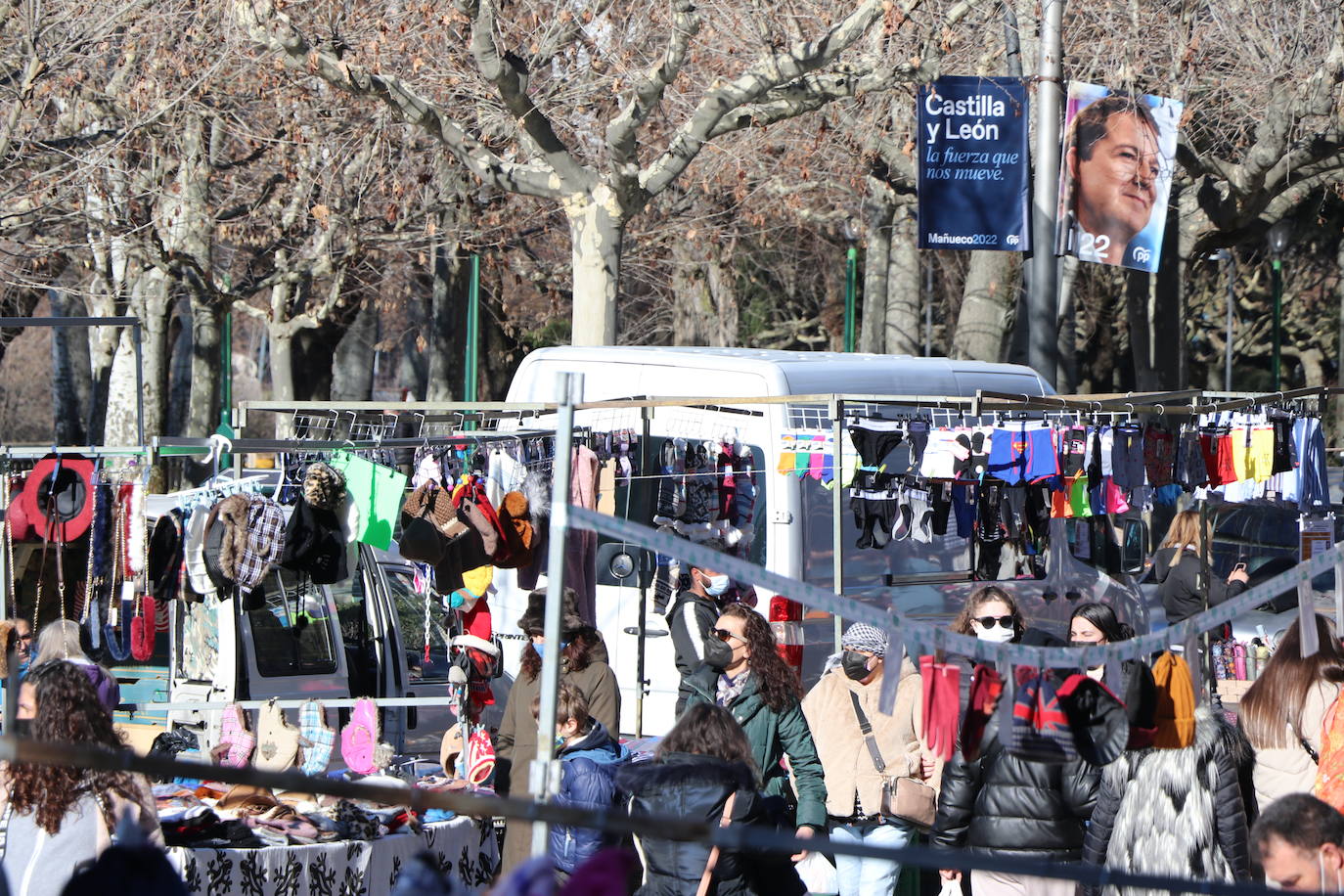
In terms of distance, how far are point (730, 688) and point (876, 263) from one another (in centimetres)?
1851

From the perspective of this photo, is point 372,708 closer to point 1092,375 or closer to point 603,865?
point 603,865

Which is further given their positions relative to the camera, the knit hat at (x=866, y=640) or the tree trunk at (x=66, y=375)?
the tree trunk at (x=66, y=375)

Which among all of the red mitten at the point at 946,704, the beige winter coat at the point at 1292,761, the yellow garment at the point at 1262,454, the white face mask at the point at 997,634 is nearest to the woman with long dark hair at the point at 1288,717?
the beige winter coat at the point at 1292,761

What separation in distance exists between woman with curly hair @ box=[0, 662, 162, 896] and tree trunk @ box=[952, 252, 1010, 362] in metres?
15.2

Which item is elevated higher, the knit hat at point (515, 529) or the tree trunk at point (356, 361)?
the tree trunk at point (356, 361)

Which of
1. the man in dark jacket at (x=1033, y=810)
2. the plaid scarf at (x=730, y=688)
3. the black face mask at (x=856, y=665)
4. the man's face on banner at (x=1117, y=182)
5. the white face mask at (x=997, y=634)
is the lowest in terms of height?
the man in dark jacket at (x=1033, y=810)

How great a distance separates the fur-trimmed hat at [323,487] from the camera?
8.41 meters

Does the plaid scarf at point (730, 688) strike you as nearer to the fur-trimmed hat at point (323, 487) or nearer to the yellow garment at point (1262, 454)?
the fur-trimmed hat at point (323, 487)

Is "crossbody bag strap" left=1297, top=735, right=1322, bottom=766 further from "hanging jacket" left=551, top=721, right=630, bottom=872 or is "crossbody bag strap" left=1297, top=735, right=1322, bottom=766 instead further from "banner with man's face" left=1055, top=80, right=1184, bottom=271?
"banner with man's face" left=1055, top=80, right=1184, bottom=271

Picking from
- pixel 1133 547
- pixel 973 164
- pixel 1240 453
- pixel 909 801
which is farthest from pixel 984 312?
pixel 909 801

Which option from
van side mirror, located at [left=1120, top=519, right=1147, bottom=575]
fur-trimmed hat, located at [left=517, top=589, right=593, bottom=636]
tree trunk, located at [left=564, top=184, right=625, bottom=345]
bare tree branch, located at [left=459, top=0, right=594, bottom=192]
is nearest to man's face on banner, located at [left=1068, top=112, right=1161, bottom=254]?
van side mirror, located at [left=1120, top=519, right=1147, bottom=575]

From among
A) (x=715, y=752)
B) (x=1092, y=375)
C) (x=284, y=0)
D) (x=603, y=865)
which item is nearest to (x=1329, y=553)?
(x=715, y=752)

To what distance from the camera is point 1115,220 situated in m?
13.2

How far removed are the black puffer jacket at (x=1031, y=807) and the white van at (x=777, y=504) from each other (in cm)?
326
